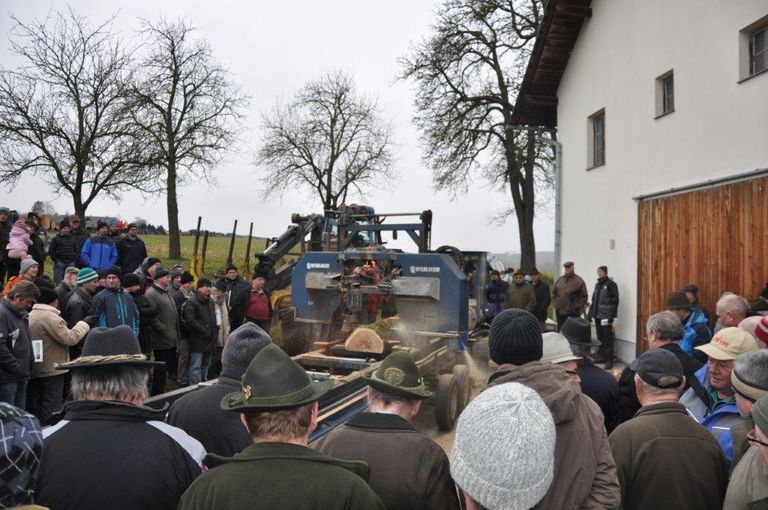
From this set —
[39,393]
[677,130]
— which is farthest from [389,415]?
[677,130]

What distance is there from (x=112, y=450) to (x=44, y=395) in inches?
179

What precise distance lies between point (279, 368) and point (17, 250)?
9749mm

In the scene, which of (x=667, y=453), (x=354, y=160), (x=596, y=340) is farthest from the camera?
(x=354, y=160)

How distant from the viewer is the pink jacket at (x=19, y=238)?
32.6 feet

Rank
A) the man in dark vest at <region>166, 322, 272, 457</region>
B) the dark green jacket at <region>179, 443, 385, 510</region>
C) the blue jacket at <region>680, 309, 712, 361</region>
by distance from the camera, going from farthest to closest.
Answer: the blue jacket at <region>680, 309, 712, 361</region> → the man in dark vest at <region>166, 322, 272, 457</region> → the dark green jacket at <region>179, 443, 385, 510</region>

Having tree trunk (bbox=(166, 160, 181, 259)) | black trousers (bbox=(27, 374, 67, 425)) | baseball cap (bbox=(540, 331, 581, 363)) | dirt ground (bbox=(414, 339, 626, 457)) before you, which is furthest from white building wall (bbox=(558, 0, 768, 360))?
tree trunk (bbox=(166, 160, 181, 259))

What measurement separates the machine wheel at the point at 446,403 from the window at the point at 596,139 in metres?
8.30

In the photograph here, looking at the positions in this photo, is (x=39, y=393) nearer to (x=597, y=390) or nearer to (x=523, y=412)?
(x=597, y=390)

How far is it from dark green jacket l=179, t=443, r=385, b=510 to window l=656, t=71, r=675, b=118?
432 inches

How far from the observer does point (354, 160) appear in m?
27.6

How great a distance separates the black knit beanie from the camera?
2678mm

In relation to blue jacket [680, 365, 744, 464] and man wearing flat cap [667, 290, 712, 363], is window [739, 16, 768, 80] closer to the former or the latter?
man wearing flat cap [667, 290, 712, 363]

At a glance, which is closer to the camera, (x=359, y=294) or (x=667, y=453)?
(x=667, y=453)

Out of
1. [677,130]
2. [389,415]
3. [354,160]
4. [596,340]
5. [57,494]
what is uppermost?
[354,160]
